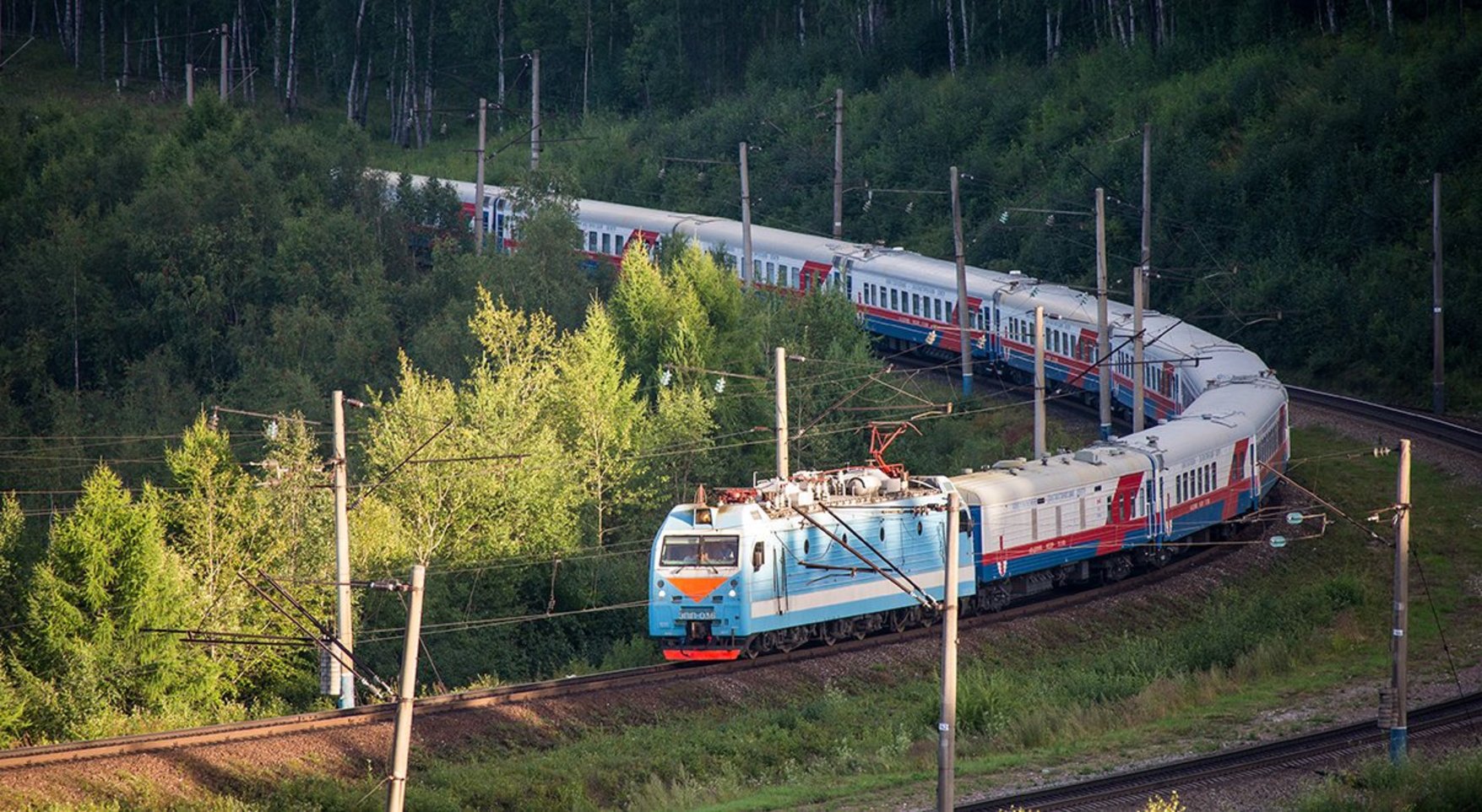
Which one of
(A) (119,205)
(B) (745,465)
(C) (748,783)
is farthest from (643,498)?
(A) (119,205)

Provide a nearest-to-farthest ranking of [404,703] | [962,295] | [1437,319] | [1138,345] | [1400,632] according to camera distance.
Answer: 1. [404,703]
2. [1400,632]
3. [1138,345]
4. [1437,319]
5. [962,295]

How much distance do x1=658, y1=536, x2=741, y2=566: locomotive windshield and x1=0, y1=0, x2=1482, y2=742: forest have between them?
4159mm

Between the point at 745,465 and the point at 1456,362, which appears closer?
the point at 745,465

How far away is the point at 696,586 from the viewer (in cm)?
3241

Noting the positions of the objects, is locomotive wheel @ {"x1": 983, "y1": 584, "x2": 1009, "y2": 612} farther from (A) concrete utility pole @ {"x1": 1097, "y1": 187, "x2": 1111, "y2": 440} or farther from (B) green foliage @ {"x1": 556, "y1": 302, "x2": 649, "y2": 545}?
(B) green foliage @ {"x1": 556, "y1": 302, "x2": 649, "y2": 545}

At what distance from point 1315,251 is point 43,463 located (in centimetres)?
4473

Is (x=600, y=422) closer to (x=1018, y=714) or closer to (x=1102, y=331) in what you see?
(x=1102, y=331)

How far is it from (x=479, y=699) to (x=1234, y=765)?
487 inches

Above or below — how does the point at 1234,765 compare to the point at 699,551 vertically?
below

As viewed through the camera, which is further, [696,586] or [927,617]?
[927,617]

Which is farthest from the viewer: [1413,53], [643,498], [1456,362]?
[1413,53]

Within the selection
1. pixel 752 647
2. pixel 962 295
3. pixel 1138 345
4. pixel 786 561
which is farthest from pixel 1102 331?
pixel 752 647

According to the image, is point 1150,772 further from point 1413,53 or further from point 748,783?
point 1413,53

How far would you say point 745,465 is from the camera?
48812 mm
